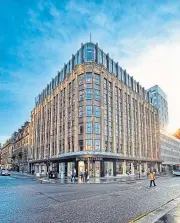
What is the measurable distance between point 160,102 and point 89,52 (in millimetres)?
79509

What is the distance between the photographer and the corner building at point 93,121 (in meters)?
47.0

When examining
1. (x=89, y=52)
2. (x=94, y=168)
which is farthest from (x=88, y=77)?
(x=94, y=168)

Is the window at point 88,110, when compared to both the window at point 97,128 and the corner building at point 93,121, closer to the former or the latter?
the corner building at point 93,121

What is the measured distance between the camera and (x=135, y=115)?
215 feet

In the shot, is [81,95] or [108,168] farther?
[81,95]

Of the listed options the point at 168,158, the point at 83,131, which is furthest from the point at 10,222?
the point at 168,158

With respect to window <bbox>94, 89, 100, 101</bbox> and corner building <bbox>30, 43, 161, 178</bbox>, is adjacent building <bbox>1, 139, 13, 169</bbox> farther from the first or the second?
window <bbox>94, 89, 100, 101</bbox>

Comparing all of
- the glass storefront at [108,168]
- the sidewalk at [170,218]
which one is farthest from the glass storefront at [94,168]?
the sidewalk at [170,218]

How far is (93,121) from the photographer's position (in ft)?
154

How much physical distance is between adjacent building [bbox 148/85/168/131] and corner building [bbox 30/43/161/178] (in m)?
49.6

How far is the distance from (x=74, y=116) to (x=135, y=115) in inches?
897

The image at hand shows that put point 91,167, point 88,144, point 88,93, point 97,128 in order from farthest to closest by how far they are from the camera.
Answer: point 88,93
point 97,128
point 88,144
point 91,167

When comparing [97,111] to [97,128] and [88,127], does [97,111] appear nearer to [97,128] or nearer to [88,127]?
[97,128]

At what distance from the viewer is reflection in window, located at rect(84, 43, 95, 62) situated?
51.6m
